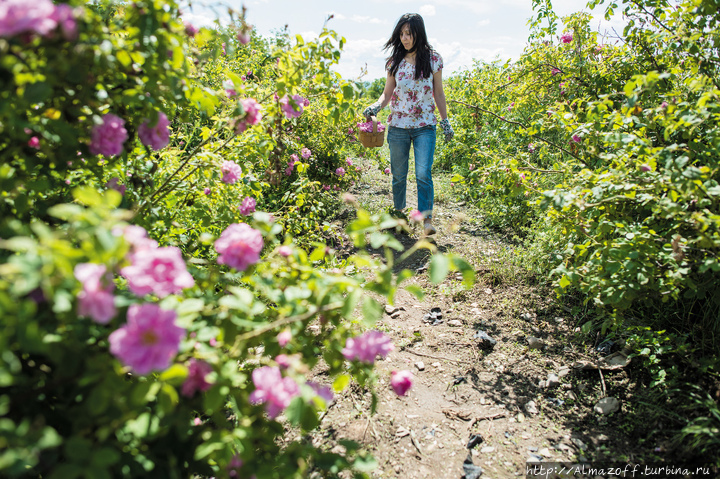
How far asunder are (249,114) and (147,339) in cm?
107

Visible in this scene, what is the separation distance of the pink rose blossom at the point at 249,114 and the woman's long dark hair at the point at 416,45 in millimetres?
2621

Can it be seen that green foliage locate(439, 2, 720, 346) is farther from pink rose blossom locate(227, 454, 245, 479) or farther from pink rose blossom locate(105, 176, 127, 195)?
pink rose blossom locate(105, 176, 127, 195)

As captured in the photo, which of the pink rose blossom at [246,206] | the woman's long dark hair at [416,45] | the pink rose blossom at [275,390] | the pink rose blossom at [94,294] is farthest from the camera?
the woman's long dark hair at [416,45]

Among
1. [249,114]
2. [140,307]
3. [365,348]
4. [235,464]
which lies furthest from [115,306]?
[249,114]

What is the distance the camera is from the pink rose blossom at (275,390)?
876mm

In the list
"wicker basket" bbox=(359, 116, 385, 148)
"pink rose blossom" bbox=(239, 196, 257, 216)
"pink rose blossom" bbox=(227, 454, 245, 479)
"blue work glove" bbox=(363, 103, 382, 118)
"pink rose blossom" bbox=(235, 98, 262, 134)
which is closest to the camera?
"pink rose blossom" bbox=(227, 454, 245, 479)

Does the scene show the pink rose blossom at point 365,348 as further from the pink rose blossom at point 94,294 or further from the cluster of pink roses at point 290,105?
the cluster of pink roses at point 290,105

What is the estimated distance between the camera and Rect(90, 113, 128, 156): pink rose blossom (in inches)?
45.5

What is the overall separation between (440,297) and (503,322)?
525 millimetres

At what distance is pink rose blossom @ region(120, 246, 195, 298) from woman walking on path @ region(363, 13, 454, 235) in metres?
3.22

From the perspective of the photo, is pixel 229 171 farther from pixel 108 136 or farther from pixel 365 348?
pixel 365 348

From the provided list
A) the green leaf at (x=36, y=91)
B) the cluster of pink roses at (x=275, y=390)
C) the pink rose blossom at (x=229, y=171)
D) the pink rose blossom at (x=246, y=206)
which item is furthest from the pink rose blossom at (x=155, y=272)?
the pink rose blossom at (x=246, y=206)

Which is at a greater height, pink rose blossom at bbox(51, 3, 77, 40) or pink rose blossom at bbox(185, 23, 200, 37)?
pink rose blossom at bbox(185, 23, 200, 37)

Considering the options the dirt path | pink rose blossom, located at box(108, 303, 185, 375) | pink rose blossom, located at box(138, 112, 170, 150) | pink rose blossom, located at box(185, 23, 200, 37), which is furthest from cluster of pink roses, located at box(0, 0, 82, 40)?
the dirt path
